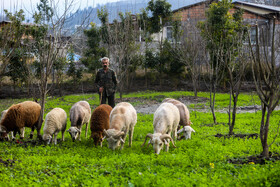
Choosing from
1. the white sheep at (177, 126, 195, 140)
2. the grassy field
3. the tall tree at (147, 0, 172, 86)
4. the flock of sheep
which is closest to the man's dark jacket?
the flock of sheep

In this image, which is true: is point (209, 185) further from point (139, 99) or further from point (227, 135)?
point (139, 99)

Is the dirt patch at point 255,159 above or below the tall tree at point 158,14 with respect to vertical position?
below

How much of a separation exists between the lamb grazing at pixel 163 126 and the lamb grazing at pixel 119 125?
2.62 feet

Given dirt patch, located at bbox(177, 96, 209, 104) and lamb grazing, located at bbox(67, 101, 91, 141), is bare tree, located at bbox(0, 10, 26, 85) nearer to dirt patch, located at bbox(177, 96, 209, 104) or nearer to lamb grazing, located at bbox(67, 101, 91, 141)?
lamb grazing, located at bbox(67, 101, 91, 141)

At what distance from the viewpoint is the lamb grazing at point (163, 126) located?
8.23m

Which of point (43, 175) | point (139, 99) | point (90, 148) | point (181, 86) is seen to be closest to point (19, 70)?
point (139, 99)

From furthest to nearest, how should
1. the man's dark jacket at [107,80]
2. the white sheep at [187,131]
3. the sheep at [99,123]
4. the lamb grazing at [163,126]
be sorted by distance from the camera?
the man's dark jacket at [107,80] → the white sheep at [187,131] → the sheep at [99,123] → the lamb grazing at [163,126]

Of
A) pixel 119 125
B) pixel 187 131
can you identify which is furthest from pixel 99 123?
pixel 187 131

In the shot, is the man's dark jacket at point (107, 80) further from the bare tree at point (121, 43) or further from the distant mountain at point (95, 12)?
the bare tree at point (121, 43)

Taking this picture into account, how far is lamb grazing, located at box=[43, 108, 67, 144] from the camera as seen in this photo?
971 centimetres

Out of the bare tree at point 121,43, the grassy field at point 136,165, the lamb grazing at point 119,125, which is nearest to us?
the grassy field at point 136,165

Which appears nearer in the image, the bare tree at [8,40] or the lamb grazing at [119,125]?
the lamb grazing at [119,125]

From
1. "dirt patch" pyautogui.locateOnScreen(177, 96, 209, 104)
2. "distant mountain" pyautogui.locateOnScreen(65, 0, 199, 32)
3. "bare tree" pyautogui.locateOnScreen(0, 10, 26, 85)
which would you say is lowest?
"dirt patch" pyautogui.locateOnScreen(177, 96, 209, 104)

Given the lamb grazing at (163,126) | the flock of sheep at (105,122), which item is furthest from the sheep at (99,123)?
the lamb grazing at (163,126)
